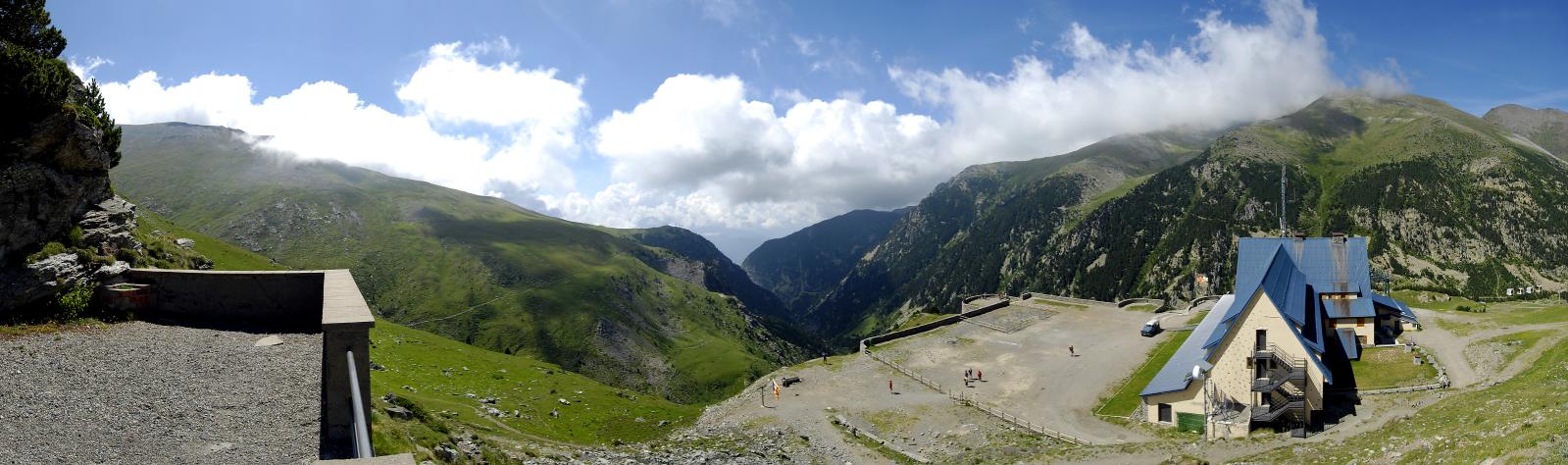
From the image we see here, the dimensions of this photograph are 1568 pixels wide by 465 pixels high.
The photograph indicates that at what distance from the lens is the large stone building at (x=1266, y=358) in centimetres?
4016

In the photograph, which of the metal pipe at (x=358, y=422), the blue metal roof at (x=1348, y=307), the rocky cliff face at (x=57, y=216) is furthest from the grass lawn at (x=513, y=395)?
the blue metal roof at (x=1348, y=307)

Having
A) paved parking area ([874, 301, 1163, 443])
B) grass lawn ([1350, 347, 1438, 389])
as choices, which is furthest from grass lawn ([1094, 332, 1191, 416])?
grass lawn ([1350, 347, 1438, 389])

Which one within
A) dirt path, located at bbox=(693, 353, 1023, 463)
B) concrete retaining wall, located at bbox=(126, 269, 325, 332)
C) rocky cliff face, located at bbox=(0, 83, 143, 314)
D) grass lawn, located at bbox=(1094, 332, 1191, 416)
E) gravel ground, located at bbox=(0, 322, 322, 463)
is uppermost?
rocky cliff face, located at bbox=(0, 83, 143, 314)

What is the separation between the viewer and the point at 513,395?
214ft

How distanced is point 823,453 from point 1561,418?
28109 mm

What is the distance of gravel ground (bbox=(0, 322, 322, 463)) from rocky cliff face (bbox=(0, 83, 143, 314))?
2.90 meters

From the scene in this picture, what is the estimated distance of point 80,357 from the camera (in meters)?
16.0

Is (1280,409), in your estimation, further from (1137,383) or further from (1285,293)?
(1285,293)

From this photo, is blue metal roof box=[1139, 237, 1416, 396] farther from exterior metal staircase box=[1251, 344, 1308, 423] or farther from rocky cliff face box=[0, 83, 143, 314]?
rocky cliff face box=[0, 83, 143, 314]

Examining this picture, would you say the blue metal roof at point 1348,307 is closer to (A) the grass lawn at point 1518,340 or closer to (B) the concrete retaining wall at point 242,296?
(A) the grass lawn at point 1518,340

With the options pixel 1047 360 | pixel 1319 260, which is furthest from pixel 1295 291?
pixel 1047 360

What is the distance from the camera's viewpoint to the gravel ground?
12.1m

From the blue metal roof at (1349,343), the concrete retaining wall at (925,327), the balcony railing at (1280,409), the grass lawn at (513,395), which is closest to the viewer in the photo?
the balcony railing at (1280,409)

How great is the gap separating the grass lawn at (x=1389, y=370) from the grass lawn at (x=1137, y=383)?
1119 centimetres
